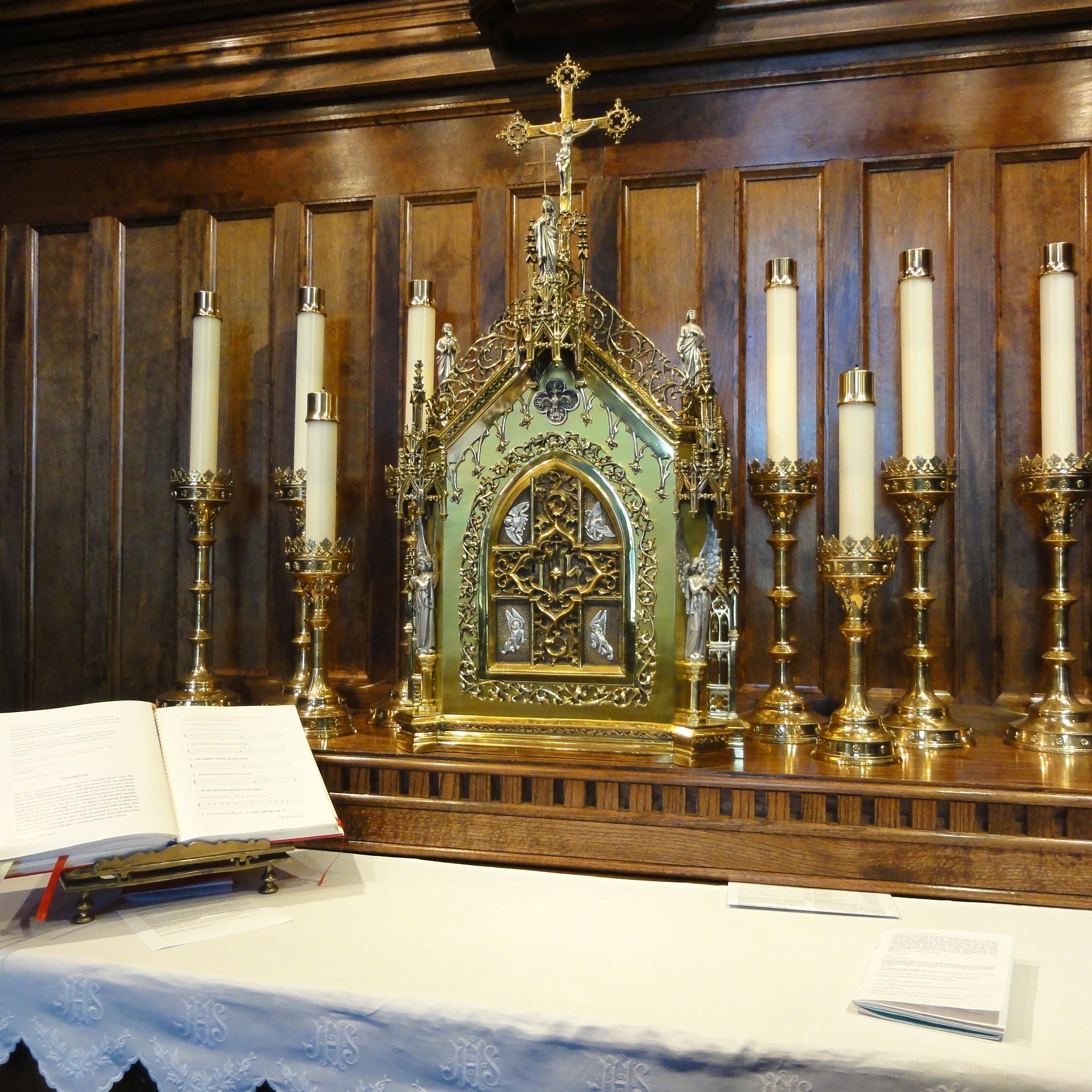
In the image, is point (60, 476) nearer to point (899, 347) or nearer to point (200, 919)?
point (200, 919)

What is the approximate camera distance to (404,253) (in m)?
3.21

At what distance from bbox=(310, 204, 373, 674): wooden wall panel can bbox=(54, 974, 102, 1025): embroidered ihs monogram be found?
5.27ft

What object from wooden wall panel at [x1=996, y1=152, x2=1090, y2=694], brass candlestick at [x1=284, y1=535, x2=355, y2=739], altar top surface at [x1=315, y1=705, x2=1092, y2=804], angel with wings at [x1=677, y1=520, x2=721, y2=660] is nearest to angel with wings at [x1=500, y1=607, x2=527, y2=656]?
altar top surface at [x1=315, y1=705, x2=1092, y2=804]

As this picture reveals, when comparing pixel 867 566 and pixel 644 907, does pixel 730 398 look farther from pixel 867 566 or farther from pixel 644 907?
pixel 644 907

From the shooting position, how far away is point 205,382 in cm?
296

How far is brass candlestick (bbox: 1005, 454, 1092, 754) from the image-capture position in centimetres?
240

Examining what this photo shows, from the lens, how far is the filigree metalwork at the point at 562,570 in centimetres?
238

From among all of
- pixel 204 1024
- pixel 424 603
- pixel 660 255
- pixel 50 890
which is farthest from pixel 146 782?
pixel 660 255

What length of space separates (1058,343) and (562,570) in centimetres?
134

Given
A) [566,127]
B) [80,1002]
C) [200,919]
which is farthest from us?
[566,127]

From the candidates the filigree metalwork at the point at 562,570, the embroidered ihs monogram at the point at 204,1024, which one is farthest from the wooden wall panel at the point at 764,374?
the embroidered ihs monogram at the point at 204,1024

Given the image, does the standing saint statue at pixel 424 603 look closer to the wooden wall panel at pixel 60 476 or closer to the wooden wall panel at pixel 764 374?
the wooden wall panel at pixel 764 374

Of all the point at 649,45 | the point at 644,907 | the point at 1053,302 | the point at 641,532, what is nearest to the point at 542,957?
the point at 644,907

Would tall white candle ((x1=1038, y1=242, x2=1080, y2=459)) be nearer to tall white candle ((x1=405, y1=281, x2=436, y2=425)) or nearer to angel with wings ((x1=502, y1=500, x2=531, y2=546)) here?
angel with wings ((x1=502, y1=500, x2=531, y2=546))
